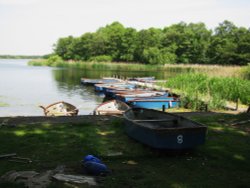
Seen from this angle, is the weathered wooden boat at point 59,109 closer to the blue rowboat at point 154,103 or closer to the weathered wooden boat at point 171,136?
the blue rowboat at point 154,103

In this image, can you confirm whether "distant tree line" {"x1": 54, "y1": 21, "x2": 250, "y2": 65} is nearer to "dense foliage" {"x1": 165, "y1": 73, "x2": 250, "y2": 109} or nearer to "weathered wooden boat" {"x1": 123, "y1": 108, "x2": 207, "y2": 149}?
"dense foliage" {"x1": 165, "y1": 73, "x2": 250, "y2": 109}

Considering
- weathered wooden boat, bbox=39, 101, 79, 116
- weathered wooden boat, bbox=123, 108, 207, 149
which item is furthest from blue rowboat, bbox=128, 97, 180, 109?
weathered wooden boat, bbox=123, 108, 207, 149

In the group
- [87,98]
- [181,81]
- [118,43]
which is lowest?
[87,98]

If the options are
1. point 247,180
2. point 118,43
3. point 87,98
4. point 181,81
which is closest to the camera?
point 247,180

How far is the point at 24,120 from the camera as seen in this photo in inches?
417

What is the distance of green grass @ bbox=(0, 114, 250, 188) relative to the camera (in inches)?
224

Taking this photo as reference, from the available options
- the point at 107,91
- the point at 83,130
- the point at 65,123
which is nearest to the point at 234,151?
the point at 83,130

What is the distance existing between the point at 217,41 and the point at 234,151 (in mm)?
68184

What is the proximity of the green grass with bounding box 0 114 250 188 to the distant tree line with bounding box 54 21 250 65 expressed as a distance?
5889 cm

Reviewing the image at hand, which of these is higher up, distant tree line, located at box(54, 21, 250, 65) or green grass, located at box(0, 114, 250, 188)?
distant tree line, located at box(54, 21, 250, 65)

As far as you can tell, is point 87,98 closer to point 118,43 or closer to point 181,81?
point 181,81

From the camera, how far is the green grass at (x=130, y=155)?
18.7ft

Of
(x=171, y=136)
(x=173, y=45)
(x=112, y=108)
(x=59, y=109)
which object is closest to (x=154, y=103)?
(x=112, y=108)

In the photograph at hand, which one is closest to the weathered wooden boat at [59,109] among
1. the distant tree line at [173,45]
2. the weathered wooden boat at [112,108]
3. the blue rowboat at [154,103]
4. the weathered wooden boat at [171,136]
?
the weathered wooden boat at [112,108]
